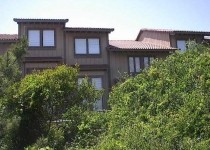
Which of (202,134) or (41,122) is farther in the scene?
(41,122)

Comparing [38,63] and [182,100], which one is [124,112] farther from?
[38,63]

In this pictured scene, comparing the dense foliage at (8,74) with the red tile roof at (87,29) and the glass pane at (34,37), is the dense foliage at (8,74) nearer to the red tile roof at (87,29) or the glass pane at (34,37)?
→ the glass pane at (34,37)

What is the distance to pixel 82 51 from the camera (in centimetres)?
3041

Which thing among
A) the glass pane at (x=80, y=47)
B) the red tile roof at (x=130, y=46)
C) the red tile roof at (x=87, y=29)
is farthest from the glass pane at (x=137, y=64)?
the glass pane at (x=80, y=47)

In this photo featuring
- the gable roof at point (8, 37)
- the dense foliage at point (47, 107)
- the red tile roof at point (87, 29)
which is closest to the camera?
the dense foliage at point (47, 107)

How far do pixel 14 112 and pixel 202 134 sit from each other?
882 cm

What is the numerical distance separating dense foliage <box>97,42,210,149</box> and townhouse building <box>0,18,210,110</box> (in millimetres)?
10575

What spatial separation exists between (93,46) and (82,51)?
91 cm

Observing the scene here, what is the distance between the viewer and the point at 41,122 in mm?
19125

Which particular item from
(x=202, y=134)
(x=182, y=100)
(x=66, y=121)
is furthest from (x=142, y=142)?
(x=66, y=121)

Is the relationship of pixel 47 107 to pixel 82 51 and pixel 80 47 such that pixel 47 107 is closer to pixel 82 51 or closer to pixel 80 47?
pixel 82 51

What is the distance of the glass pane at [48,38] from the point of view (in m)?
29.9

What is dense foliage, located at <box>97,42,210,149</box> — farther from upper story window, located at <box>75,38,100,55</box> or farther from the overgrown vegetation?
upper story window, located at <box>75,38,100,55</box>

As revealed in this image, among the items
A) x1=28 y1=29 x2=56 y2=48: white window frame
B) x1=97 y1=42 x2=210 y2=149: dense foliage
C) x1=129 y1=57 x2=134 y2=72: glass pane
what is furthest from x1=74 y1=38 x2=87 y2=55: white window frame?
x1=97 y1=42 x2=210 y2=149: dense foliage
